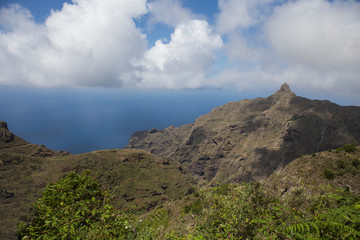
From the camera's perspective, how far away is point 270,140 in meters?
141

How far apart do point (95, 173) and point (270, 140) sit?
4955 inches

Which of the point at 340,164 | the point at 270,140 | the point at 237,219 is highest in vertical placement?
the point at 237,219

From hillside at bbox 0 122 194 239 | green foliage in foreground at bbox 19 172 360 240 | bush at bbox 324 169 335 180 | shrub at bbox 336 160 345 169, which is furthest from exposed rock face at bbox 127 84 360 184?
green foliage in foreground at bbox 19 172 360 240

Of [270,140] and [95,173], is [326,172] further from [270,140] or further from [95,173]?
[270,140]

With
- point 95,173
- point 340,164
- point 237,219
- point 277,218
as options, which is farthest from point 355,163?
point 95,173

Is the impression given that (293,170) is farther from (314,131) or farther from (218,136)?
(218,136)

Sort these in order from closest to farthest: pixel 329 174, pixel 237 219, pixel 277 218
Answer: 1. pixel 237 219
2. pixel 277 218
3. pixel 329 174

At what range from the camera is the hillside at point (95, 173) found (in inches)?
2434

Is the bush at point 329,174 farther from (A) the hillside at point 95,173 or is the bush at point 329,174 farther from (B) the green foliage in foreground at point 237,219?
(A) the hillside at point 95,173

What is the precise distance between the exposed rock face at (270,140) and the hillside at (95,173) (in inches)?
1409

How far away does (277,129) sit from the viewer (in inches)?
6019

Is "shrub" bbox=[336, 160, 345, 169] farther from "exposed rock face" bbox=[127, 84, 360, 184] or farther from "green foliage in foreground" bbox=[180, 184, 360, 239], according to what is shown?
"exposed rock face" bbox=[127, 84, 360, 184]

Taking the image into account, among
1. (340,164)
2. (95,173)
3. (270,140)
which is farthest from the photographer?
(270,140)

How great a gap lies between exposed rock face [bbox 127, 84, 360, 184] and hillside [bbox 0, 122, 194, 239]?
35.8 m
